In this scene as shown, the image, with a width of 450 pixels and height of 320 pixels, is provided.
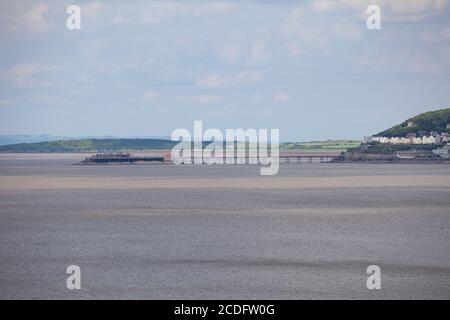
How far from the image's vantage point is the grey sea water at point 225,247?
34688 millimetres

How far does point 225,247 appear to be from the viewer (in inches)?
1811

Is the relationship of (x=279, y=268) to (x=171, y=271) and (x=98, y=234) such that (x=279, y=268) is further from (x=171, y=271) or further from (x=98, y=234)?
(x=98, y=234)

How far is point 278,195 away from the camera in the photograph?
3556 inches

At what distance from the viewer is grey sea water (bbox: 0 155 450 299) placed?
34.7 m

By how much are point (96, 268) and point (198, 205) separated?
115ft

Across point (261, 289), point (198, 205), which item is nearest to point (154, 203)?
point (198, 205)
